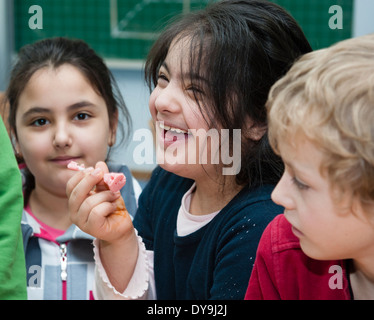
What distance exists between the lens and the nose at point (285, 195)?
2.15ft

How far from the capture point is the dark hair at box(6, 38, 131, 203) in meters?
1.20

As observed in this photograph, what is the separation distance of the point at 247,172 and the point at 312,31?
6.15ft

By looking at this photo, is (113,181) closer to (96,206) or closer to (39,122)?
(96,206)

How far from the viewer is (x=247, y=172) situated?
0.92 meters

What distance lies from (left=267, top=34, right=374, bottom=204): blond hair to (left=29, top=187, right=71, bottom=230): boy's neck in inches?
28.2

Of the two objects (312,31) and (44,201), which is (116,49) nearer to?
(312,31)

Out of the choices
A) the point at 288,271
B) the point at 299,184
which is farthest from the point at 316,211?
Answer: the point at 288,271

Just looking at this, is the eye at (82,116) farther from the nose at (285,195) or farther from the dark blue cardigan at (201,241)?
the nose at (285,195)

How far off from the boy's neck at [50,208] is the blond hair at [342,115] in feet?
2.35

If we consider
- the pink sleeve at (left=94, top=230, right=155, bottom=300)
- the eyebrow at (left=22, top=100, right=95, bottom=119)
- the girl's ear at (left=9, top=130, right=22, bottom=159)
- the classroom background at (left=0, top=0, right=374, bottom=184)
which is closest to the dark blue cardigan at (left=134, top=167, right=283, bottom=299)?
the pink sleeve at (left=94, top=230, right=155, bottom=300)

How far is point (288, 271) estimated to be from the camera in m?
0.75

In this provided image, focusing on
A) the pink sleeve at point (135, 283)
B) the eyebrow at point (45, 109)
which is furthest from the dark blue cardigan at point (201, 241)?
the eyebrow at point (45, 109)

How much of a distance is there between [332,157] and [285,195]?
9 centimetres

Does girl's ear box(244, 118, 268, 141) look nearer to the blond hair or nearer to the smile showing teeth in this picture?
the smile showing teeth
